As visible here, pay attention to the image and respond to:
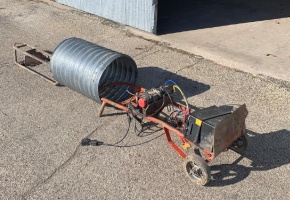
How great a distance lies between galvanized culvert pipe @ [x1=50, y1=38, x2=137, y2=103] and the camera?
7129 millimetres

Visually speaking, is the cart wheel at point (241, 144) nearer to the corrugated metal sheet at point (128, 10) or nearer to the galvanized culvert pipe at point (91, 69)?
the galvanized culvert pipe at point (91, 69)

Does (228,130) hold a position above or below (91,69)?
below

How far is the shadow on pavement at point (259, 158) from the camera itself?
5.91 metres

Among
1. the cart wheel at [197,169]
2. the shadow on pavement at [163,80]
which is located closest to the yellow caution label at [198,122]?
the cart wheel at [197,169]

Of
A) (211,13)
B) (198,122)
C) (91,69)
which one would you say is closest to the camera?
(198,122)

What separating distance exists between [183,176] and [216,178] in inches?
20.4

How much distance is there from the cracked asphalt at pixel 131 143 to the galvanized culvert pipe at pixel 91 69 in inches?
17.5

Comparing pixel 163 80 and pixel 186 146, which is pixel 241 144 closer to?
pixel 186 146

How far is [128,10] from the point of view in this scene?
1201cm

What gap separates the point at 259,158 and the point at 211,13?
8.43 metres

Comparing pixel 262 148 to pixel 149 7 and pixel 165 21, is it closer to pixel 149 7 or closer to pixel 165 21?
pixel 149 7

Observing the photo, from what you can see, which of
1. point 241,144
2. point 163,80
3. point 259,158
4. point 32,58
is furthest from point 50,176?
point 32,58

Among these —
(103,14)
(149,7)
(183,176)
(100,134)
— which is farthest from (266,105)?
(103,14)

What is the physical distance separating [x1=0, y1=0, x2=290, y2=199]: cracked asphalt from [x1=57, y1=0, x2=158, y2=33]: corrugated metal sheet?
172cm
